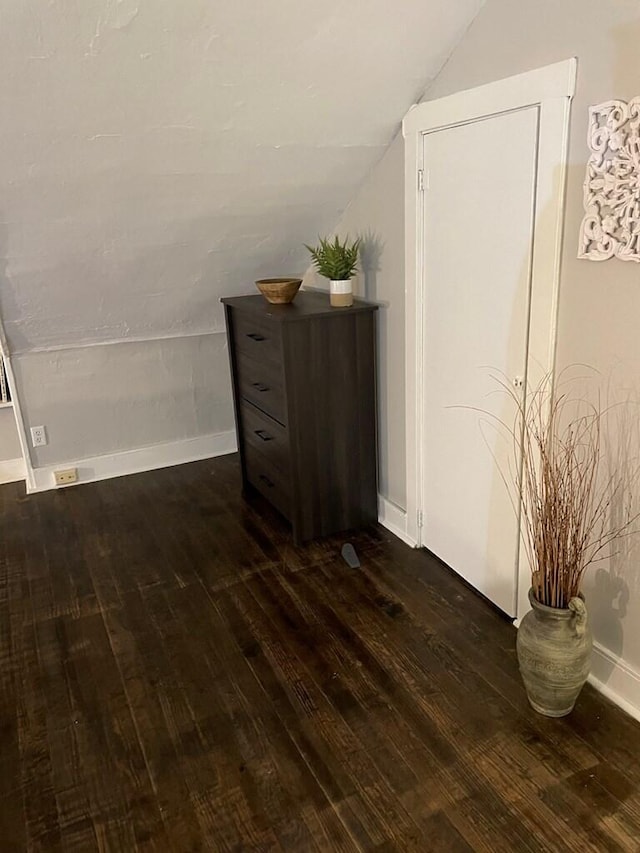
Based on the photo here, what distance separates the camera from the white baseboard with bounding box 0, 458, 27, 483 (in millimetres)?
3906

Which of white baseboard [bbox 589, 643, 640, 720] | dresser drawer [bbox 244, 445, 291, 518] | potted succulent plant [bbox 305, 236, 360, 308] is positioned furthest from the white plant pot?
white baseboard [bbox 589, 643, 640, 720]

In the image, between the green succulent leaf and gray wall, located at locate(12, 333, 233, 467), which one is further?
gray wall, located at locate(12, 333, 233, 467)

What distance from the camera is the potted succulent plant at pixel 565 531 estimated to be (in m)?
1.90

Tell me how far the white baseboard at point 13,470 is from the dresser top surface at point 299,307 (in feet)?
5.44

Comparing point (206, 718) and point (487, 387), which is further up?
point (487, 387)

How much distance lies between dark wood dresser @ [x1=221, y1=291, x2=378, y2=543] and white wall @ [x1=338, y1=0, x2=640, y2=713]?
3.39 feet

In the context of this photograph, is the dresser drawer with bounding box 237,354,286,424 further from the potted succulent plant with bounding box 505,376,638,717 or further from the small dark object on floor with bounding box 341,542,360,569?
the potted succulent plant with bounding box 505,376,638,717

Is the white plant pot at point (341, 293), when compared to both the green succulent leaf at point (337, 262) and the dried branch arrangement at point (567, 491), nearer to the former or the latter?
the green succulent leaf at point (337, 262)

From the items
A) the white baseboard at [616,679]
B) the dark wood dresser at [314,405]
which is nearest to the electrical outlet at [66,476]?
the dark wood dresser at [314,405]

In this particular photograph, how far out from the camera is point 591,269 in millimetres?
1864

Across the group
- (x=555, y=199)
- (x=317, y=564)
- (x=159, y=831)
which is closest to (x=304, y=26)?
(x=555, y=199)

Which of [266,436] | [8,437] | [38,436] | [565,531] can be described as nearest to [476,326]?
[565,531]

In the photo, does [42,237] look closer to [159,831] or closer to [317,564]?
[317,564]

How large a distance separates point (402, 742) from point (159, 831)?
0.69 metres
